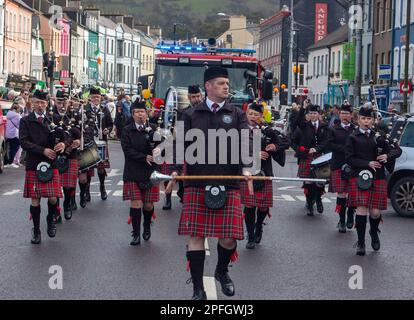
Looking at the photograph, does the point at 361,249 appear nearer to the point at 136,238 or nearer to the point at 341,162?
the point at 136,238

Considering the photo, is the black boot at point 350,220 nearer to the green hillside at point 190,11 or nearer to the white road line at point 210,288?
the white road line at point 210,288

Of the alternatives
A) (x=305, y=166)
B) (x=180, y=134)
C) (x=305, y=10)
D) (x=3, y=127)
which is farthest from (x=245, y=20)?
(x=180, y=134)

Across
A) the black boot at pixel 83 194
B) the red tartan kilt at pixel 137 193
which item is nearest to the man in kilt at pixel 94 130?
the black boot at pixel 83 194

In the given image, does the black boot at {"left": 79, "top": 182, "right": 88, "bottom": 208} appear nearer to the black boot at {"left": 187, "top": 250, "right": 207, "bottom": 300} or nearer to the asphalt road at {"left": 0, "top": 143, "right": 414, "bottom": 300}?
the asphalt road at {"left": 0, "top": 143, "right": 414, "bottom": 300}

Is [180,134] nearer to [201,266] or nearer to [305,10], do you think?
[201,266]

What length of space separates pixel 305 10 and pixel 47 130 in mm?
86039

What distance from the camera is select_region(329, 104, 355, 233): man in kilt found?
14797 millimetres

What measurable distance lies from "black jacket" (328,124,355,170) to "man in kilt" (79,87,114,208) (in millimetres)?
3710

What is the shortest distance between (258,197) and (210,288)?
3377mm

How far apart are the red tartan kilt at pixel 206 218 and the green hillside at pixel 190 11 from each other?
86.9 meters

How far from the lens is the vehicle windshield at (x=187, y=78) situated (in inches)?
926

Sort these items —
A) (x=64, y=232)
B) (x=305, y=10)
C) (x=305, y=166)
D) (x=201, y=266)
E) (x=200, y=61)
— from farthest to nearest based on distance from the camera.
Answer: (x=305, y=10), (x=200, y=61), (x=305, y=166), (x=64, y=232), (x=201, y=266)

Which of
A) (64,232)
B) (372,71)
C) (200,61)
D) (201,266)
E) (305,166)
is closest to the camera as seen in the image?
(201,266)

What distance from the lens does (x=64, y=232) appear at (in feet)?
44.6
